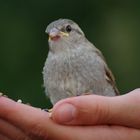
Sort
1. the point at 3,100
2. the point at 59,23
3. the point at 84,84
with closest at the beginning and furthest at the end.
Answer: the point at 3,100, the point at 84,84, the point at 59,23

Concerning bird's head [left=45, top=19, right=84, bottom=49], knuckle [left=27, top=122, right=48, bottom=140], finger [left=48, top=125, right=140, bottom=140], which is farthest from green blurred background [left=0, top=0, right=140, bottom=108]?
knuckle [left=27, top=122, right=48, bottom=140]

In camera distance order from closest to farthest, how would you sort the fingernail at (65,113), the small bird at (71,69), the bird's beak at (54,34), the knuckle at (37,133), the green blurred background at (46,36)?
the fingernail at (65,113), the knuckle at (37,133), the small bird at (71,69), the bird's beak at (54,34), the green blurred background at (46,36)

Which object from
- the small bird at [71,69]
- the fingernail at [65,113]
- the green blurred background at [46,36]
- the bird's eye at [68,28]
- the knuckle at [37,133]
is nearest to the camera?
the fingernail at [65,113]

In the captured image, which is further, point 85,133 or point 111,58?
point 111,58

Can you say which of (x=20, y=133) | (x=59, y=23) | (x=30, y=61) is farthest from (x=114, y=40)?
(x=20, y=133)

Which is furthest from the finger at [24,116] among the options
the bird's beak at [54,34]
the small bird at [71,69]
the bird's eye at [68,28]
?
the bird's eye at [68,28]

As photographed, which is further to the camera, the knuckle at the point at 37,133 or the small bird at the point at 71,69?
the small bird at the point at 71,69

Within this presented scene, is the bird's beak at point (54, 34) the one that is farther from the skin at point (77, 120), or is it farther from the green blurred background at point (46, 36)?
the green blurred background at point (46, 36)

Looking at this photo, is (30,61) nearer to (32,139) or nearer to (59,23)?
(59,23)

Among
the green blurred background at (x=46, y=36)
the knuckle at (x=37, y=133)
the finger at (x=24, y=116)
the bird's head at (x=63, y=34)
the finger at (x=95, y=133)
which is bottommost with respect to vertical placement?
the green blurred background at (x=46, y=36)
